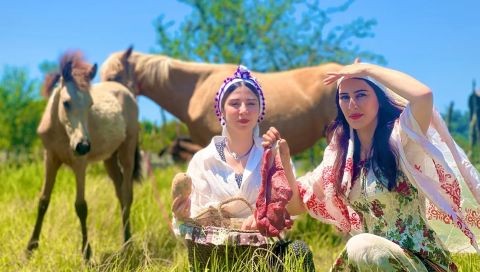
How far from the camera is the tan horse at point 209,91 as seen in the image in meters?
6.19

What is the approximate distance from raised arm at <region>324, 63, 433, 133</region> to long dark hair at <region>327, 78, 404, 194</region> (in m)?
0.11

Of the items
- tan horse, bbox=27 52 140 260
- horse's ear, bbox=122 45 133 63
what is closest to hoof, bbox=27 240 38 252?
tan horse, bbox=27 52 140 260

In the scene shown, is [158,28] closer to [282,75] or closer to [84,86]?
[282,75]

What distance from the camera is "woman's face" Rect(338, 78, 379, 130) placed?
2520mm

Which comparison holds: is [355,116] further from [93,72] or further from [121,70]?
[121,70]

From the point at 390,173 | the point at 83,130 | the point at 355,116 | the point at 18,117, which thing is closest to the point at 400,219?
the point at 390,173

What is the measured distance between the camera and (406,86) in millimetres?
2346

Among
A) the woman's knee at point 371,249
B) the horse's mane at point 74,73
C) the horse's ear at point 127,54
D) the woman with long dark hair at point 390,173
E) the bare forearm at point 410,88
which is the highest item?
the horse's ear at point 127,54

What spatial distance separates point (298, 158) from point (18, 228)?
Answer: 47.9ft

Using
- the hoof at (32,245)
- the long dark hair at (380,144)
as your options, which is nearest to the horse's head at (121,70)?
the hoof at (32,245)

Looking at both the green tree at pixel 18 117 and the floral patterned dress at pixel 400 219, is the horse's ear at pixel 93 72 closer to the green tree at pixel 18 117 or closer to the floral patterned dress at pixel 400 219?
the floral patterned dress at pixel 400 219

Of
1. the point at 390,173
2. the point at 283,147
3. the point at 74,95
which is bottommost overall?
the point at 390,173

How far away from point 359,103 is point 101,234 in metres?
4.02

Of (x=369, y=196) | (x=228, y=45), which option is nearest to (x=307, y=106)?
(x=369, y=196)
